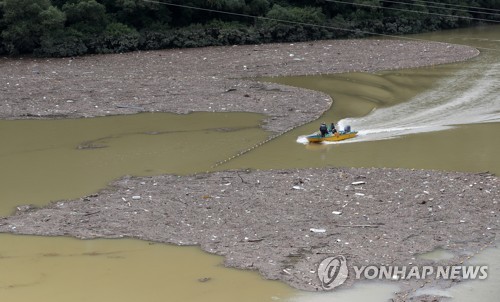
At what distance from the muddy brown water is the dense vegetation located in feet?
32.9

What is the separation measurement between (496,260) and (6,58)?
27.5m

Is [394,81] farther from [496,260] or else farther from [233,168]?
[496,260]

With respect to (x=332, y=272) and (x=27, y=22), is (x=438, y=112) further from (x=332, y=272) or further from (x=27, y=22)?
(x=27, y=22)

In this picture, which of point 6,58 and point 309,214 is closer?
point 309,214

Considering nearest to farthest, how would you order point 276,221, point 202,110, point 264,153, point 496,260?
point 496,260
point 276,221
point 264,153
point 202,110

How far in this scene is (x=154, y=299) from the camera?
12.5 metres

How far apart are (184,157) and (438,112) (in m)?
8.35

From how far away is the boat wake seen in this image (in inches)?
883

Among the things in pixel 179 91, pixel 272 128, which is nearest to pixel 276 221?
pixel 272 128

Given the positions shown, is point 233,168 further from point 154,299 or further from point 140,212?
point 154,299

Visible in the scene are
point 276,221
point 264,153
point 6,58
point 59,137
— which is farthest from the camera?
point 6,58

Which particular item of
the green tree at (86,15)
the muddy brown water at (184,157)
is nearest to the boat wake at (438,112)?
the muddy brown water at (184,157)

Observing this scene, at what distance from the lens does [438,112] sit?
24312mm

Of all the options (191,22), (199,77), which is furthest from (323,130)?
(191,22)
